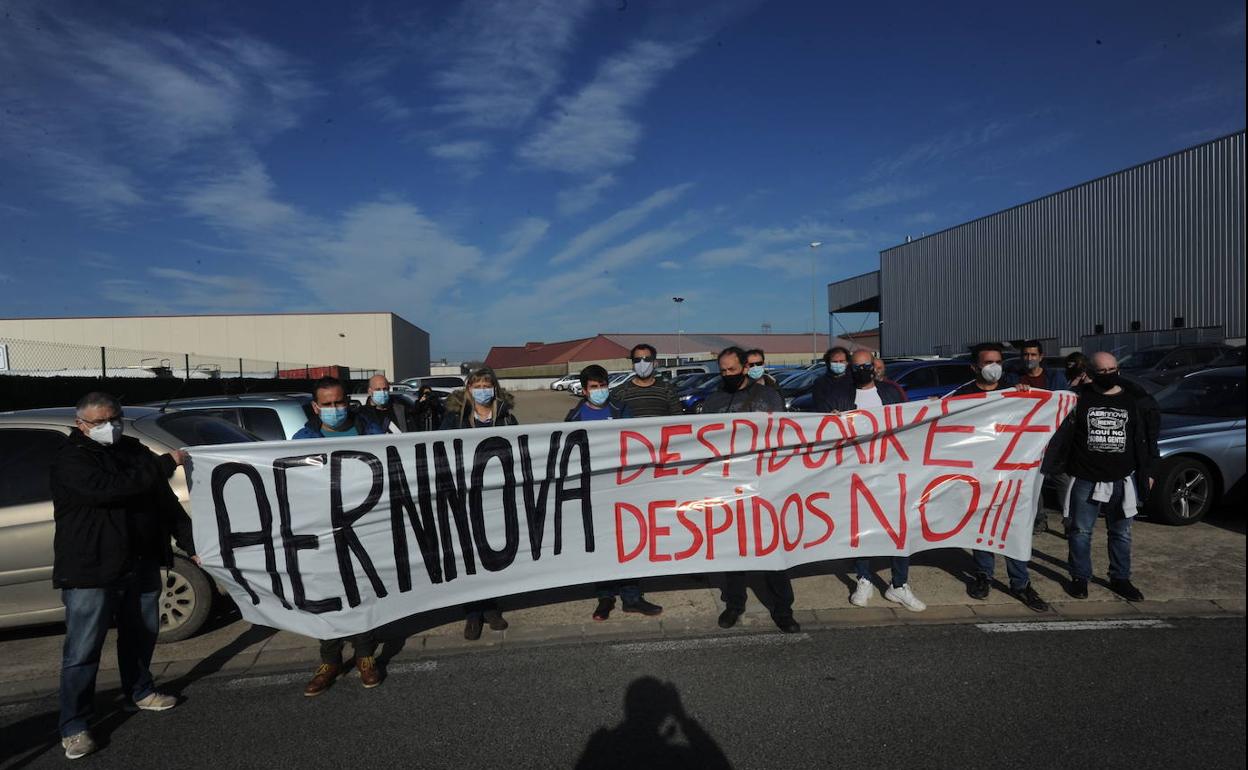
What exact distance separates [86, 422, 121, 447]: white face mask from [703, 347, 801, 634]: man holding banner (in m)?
3.38

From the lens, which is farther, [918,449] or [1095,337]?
[1095,337]

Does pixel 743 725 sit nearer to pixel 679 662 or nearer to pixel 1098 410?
pixel 679 662

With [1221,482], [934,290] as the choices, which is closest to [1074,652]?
[1221,482]

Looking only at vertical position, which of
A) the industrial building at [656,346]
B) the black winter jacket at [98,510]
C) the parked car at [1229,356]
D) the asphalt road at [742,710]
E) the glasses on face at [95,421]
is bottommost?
the asphalt road at [742,710]

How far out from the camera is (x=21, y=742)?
3551 mm

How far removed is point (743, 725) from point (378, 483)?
7.93 feet

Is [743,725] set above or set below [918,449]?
below

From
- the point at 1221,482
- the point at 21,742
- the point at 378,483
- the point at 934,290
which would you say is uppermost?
the point at 934,290

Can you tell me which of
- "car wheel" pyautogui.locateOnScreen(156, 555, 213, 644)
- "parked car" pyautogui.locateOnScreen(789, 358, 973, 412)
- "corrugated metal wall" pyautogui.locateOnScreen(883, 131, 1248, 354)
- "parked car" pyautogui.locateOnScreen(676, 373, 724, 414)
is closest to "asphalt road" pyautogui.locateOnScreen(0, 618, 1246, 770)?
"car wheel" pyautogui.locateOnScreen(156, 555, 213, 644)

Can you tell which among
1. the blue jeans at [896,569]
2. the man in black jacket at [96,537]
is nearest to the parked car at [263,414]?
the man in black jacket at [96,537]

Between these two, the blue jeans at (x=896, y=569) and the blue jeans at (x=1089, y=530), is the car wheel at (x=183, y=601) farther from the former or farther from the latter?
the blue jeans at (x=1089, y=530)

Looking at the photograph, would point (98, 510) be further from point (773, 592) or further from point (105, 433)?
point (773, 592)

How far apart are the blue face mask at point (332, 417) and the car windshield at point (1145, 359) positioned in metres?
20.2

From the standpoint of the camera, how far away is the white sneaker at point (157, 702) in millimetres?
3793
